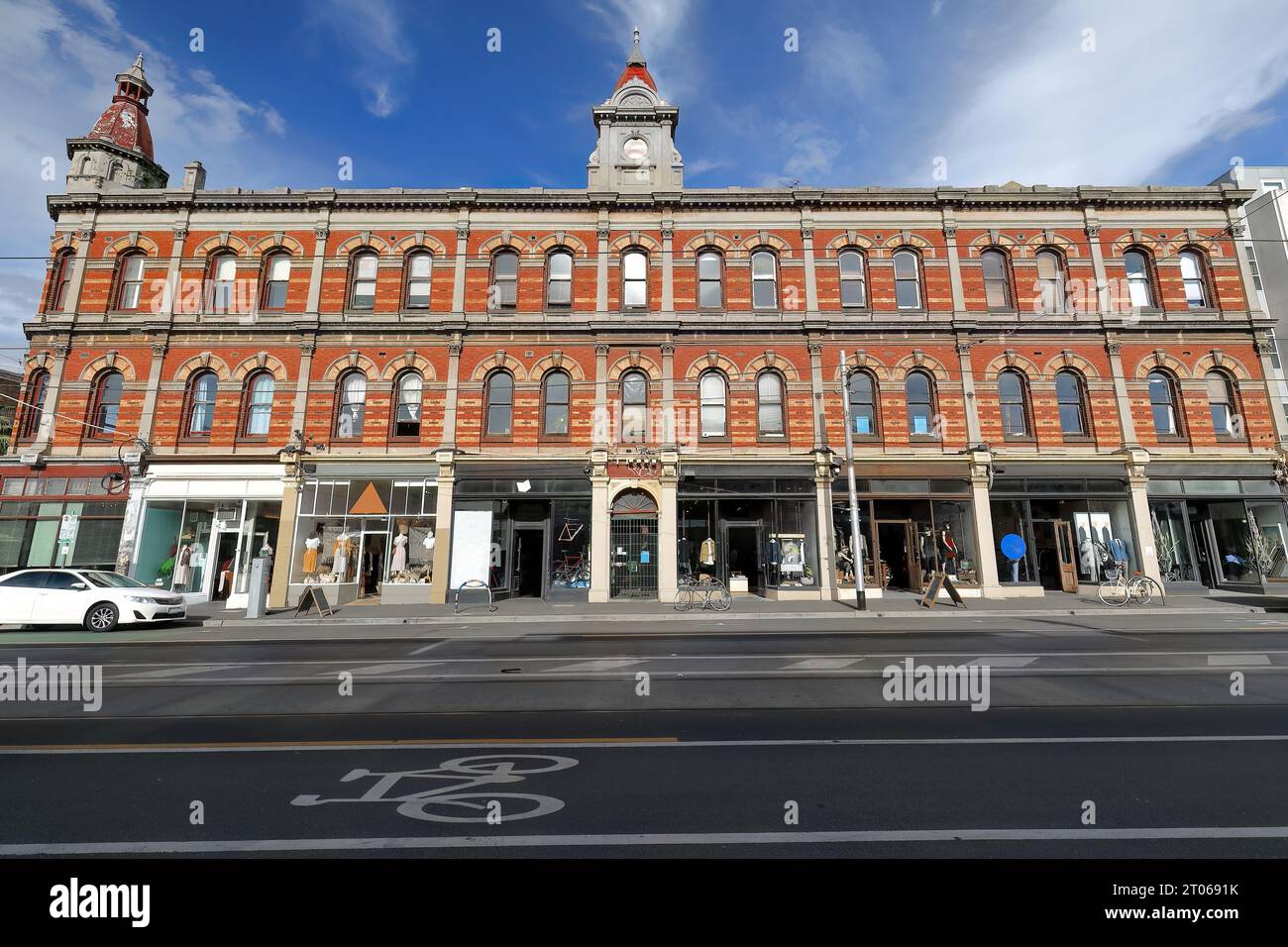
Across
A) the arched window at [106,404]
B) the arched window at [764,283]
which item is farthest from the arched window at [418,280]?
the arched window at [764,283]

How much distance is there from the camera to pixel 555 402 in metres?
19.2

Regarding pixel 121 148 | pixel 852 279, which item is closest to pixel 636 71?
pixel 852 279

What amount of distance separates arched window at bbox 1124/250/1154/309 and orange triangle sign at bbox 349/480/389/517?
26.8 metres

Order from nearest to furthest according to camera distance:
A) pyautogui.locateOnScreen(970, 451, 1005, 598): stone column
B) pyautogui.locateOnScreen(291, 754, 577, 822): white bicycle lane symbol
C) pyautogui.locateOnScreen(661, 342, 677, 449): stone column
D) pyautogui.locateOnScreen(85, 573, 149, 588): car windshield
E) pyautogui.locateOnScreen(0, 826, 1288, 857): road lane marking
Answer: pyautogui.locateOnScreen(0, 826, 1288, 857): road lane marking, pyautogui.locateOnScreen(291, 754, 577, 822): white bicycle lane symbol, pyautogui.locateOnScreen(85, 573, 149, 588): car windshield, pyautogui.locateOnScreen(970, 451, 1005, 598): stone column, pyautogui.locateOnScreen(661, 342, 677, 449): stone column

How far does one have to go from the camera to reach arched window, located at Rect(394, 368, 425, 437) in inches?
747

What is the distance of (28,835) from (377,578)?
1627cm

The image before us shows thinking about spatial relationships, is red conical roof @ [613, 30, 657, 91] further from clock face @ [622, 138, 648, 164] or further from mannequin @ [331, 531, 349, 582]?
mannequin @ [331, 531, 349, 582]

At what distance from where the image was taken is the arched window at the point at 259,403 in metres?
19.0

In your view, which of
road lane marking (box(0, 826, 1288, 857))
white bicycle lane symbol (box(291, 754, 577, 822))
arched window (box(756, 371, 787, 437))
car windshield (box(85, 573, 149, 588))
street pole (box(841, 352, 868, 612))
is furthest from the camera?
arched window (box(756, 371, 787, 437))

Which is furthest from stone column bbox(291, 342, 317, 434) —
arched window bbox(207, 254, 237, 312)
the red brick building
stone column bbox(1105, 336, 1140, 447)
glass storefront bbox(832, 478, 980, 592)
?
stone column bbox(1105, 336, 1140, 447)

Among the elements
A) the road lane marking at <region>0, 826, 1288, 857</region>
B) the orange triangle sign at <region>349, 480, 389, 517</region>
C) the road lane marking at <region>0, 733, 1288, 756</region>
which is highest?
the orange triangle sign at <region>349, 480, 389, 517</region>

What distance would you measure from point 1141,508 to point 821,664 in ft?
54.3

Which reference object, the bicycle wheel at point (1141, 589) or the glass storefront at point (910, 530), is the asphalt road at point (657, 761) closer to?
the bicycle wheel at point (1141, 589)
